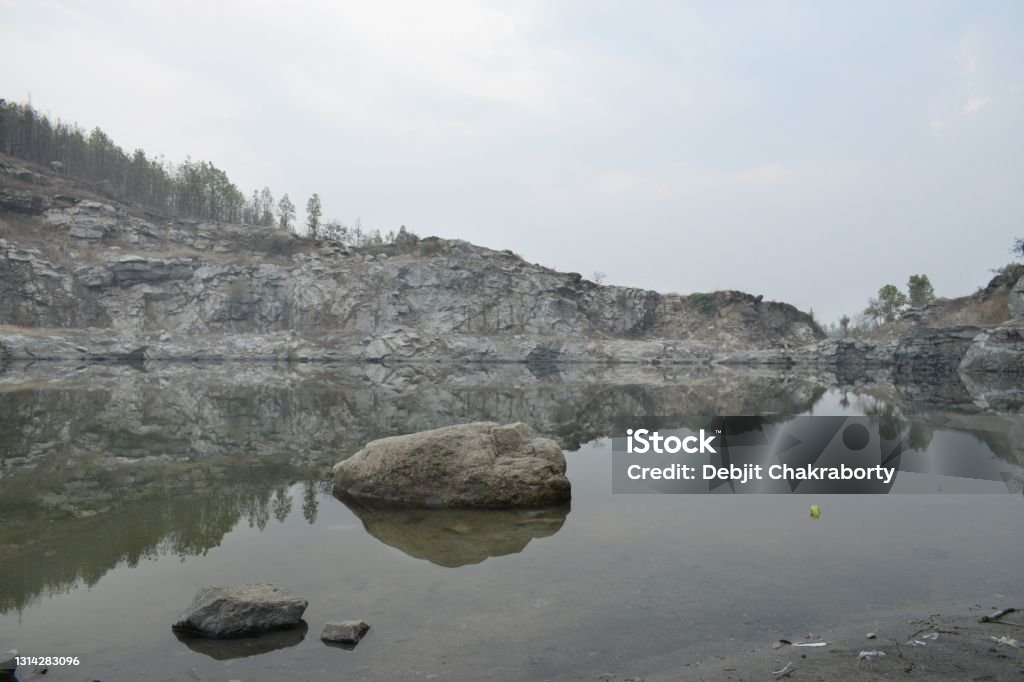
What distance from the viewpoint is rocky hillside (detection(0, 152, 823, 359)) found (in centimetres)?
7181

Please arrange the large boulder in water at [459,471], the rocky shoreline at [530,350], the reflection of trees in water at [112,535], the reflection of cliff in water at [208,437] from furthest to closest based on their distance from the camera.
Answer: the rocky shoreline at [530,350] → the large boulder in water at [459,471] → the reflection of cliff in water at [208,437] → the reflection of trees in water at [112,535]

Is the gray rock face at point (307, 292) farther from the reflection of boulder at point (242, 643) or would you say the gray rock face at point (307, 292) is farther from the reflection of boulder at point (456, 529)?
the reflection of boulder at point (242, 643)

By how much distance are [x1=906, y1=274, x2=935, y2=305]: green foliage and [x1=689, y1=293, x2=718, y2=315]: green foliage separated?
34377mm

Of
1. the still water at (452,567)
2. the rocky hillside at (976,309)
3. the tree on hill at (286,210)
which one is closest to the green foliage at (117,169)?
the tree on hill at (286,210)

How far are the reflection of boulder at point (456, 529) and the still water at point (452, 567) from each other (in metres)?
0.05

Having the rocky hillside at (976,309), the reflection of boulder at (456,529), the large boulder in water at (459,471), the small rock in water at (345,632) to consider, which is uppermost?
the rocky hillside at (976,309)

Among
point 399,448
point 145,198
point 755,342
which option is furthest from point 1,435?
point 145,198

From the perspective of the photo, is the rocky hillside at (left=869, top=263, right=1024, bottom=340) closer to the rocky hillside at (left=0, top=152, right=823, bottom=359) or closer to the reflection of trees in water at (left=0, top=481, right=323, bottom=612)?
the rocky hillside at (left=0, top=152, right=823, bottom=359)

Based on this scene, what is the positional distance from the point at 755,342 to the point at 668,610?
3700 inches

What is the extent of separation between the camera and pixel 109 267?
244 feet

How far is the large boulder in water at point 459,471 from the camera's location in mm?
9969

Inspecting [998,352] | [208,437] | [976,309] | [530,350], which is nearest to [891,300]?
[976,309]

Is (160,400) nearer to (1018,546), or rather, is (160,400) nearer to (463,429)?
(463,429)

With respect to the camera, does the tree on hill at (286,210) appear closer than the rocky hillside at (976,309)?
No
